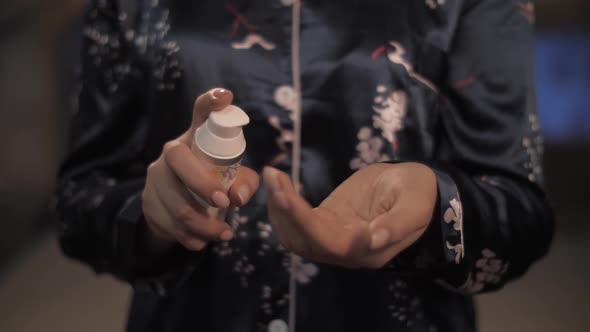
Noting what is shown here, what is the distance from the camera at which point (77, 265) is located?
1425 mm

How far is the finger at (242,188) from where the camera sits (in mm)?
263

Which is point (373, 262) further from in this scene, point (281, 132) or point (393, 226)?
point (281, 132)

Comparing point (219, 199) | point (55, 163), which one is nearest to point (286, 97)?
point (219, 199)

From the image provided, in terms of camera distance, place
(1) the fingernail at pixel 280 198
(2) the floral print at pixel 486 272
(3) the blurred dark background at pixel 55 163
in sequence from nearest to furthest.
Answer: (1) the fingernail at pixel 280 198 → (2) the floral print at pixel 486 272 → (3) the blurred dark background at pixel 55 163

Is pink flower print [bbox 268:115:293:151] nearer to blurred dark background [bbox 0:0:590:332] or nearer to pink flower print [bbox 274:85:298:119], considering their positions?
pink flower print [bbox 274:85:298:119]

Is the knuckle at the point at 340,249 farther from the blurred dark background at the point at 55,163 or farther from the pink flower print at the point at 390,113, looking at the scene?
the blurred dark background at the point at 55,163

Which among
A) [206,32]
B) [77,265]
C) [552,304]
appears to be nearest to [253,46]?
[206,32]

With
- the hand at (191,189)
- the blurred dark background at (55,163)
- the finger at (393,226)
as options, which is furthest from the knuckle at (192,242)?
the blurred dark background at (55,163)

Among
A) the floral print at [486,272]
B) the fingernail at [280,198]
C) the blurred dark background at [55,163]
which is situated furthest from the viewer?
the blurred dark background at [55,163]

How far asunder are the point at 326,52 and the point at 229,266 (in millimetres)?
162

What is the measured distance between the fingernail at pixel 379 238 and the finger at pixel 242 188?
0.06 m

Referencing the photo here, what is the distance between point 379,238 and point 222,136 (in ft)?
0.29

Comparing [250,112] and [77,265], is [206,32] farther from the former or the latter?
[77,265]

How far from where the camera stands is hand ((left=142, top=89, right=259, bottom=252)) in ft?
0.83
